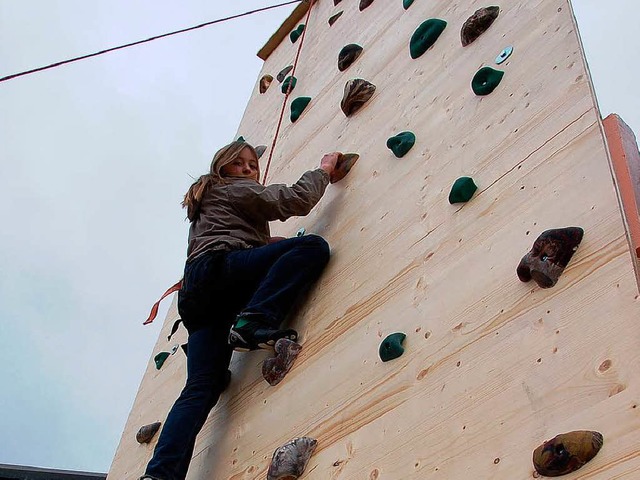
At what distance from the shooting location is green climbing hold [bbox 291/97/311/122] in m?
3.08

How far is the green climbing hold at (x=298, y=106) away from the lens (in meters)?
3.08

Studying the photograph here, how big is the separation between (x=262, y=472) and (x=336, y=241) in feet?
2.04

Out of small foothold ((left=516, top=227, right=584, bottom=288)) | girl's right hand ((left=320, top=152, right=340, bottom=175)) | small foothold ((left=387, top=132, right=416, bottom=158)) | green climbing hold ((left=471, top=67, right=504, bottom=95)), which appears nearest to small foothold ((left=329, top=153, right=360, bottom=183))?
girl's right hand ((left=320, top=152, right=340, bottom=175))

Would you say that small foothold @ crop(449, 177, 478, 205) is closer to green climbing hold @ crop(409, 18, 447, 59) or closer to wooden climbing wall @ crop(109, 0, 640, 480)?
wooden climbing wall @ crop(109, 0, 640, 480)

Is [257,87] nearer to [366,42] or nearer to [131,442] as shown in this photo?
[366,42]

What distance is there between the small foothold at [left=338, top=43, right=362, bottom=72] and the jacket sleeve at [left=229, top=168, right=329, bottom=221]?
759 millimetres

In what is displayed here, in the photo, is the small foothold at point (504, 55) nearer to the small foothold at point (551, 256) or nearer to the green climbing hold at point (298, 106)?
the small foothold at point (551, 256)

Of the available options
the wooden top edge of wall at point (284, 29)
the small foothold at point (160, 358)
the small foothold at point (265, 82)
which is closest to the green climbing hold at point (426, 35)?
the small foothold at point (160, 358)

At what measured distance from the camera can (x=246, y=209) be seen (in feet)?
7.50

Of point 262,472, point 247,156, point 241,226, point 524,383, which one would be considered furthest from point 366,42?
point 524,383

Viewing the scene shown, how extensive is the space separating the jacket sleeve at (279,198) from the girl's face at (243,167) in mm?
157

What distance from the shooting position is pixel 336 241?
7.08ft

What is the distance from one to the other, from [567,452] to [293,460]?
626 millimetres

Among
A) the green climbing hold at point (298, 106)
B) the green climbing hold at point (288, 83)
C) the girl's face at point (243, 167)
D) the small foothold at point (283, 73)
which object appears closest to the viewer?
the girl's face at point (243, 167)
